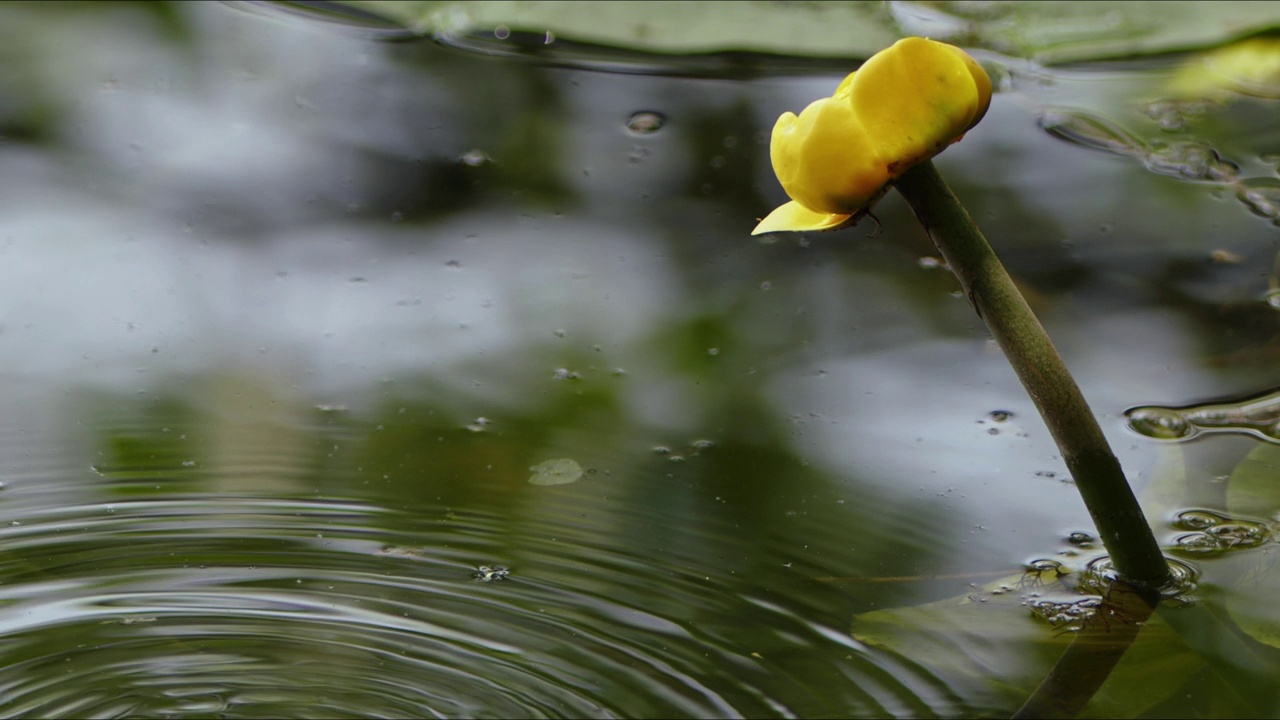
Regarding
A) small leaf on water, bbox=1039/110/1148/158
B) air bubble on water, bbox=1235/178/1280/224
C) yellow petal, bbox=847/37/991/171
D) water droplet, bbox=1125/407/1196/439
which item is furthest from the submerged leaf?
small leaf on water, bbox=1039/110/1148/158

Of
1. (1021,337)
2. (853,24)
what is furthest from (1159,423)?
(853,24)

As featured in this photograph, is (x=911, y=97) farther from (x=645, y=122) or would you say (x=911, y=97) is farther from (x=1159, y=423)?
(x=645, y=122)

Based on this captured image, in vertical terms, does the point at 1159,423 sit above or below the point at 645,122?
below

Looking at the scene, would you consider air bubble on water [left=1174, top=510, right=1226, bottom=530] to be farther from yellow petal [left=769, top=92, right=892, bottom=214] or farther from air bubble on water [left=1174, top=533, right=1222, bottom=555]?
yellow petal [left=769, top=92, right=892, bottom=214]

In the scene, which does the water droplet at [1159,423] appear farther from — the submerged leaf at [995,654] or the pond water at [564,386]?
the submerged leaf at [995,654]

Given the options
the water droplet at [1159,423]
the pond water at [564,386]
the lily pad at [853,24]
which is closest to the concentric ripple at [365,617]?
the pond water at [564,386]

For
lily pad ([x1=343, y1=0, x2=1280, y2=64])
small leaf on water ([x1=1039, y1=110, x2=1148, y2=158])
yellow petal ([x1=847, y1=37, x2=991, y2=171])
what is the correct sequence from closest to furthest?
yellow petal ([x1=847, y1=37, x2=991, y2=171])
small leaf on water ([x1=1039, y1=110, x2=1148, y2=158])
lily pad ([x1=343, y1=0, x2=1280, y2=64])
